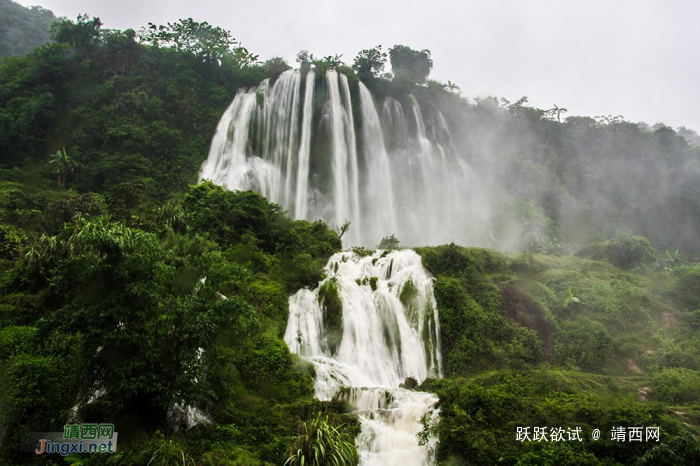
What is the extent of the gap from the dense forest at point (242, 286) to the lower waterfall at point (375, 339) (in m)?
0.48

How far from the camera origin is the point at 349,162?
106ft

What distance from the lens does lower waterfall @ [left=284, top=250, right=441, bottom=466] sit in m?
9.69

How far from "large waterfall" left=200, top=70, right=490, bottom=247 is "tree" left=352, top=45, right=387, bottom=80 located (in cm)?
199

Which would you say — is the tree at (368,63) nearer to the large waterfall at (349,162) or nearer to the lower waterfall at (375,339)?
the large waterfall at (349,162)

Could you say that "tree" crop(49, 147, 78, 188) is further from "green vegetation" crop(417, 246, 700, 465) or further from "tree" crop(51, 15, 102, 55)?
"green vegetation" crop(417, 246, 700, 465)

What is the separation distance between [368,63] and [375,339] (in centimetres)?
2992

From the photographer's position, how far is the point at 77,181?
2722 centimetres

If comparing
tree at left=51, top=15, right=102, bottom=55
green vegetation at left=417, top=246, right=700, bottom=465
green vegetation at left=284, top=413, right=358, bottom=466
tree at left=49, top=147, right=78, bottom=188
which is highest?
tree at left=51, top=15, right=102, bottom=55

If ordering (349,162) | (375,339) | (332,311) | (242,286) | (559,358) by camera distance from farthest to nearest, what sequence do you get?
(349,162) → (559,358) → (332,311) → (375,339) → (242,286)

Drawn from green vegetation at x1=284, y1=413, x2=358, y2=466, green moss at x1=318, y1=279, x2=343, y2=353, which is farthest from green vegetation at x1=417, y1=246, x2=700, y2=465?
green moss at x1=318, y1=279, x2=343, y2=353

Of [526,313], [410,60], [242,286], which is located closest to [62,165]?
[242,286]

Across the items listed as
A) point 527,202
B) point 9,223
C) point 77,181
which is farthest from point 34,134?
point 527,202

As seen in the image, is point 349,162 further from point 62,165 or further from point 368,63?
point 62,165

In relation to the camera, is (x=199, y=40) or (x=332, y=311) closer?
(x=332, y=311)
